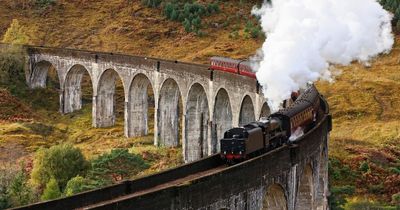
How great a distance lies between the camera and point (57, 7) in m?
99.8

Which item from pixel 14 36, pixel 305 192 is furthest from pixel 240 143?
pixel 14 36

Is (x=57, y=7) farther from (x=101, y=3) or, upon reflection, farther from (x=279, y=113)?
(x=279, y=113)

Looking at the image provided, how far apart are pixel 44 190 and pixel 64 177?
2.08 m

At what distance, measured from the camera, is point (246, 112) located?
45.6m

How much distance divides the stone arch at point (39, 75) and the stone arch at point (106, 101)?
10.6 m

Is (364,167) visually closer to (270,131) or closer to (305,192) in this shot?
(305,192)

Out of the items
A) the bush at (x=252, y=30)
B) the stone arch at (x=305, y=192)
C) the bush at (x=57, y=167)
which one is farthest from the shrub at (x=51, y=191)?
the bush at (x=252, y=30)

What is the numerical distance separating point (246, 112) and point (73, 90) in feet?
95.9

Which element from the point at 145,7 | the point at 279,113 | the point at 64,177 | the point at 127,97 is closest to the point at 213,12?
the point at 145,7

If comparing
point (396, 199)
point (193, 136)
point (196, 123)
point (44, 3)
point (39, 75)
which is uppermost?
point (44, 3)

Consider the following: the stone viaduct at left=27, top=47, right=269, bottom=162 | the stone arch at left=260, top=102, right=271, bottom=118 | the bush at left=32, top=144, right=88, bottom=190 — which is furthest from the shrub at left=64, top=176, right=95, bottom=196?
the stone viaduct at left=27, top=47, right=269, bottom=162

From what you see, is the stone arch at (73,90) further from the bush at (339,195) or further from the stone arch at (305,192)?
the stone arch at (305,192)

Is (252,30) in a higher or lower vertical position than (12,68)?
higher

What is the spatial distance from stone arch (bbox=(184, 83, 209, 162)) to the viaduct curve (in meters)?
0.07
